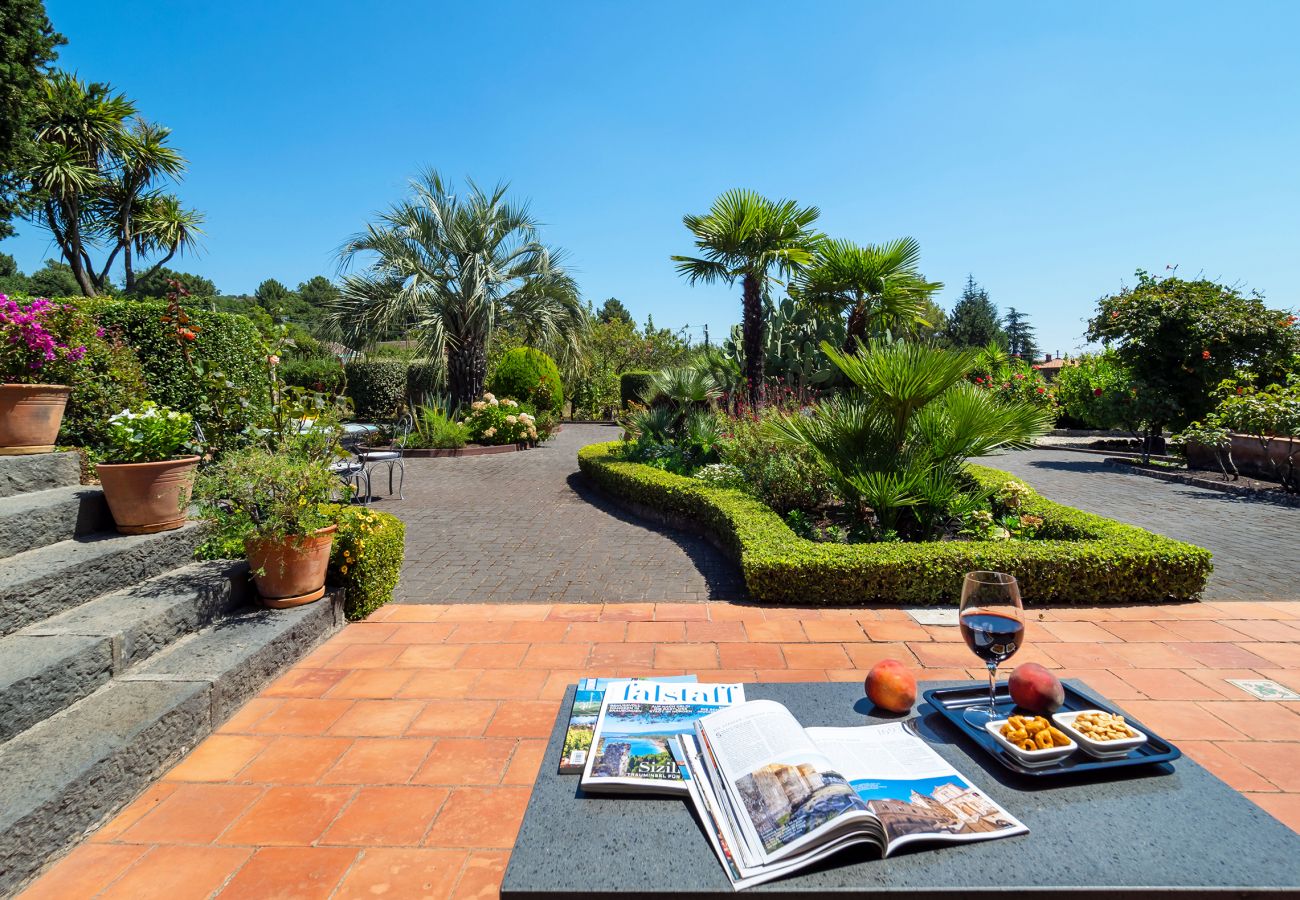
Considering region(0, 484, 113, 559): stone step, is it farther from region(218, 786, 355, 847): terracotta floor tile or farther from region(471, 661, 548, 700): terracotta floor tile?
region(471, 661, 548, 700): terracotta floor tile

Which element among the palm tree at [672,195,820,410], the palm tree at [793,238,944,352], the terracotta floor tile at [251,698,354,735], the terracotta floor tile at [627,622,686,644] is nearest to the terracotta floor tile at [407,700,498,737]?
the terracotta floor tile at [251,698,354,735]

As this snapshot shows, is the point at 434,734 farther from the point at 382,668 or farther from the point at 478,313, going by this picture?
the point at 478,313

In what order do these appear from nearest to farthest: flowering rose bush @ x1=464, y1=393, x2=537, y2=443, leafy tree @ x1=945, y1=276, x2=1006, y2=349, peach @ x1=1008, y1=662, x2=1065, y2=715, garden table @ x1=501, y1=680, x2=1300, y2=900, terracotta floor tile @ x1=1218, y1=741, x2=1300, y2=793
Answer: garden table @ x1=501, y1=680, x2=1300, y2=900 → peach @ x1=1008, y1=662, x2=1065, y2=715 → terracotta floor tile @ x1=1218, y1=741, x2=1300, y2=793 → flowering rose bush @ x1=464, y1=393, x2=537, y2=443 → leafy tree @ x1=945, y1=276, x2=1006, y2=349

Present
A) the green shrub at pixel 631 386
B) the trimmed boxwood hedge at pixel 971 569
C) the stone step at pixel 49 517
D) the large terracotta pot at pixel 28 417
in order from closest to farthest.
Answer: the stone step at pixel 49 517 → the large terracotta pot at pixel 28 417 → the trimmed boxwood hedge at pixel 971 569 → the green shrub at pixel 631 386

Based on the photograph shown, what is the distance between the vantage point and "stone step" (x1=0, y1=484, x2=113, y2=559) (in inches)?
116

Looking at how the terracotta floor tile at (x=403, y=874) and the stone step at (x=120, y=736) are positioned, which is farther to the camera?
the stone step at (x=120, y=736)

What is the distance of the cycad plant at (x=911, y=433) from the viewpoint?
15.0ft

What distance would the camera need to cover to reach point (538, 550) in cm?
562

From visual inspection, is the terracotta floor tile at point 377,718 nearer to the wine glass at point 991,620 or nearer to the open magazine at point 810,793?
the open magazine at point 810,793

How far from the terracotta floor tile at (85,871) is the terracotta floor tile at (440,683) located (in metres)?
1.07

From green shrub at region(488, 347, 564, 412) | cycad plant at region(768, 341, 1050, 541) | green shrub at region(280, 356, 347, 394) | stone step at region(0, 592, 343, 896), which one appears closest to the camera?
stone step at region(0, 592, 343, 896)

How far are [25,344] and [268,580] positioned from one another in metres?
2.23

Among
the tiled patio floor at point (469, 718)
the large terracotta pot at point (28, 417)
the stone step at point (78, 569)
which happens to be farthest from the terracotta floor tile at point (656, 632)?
the large terracotta pot at point (28, 417)

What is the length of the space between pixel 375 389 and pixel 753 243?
11.7m
